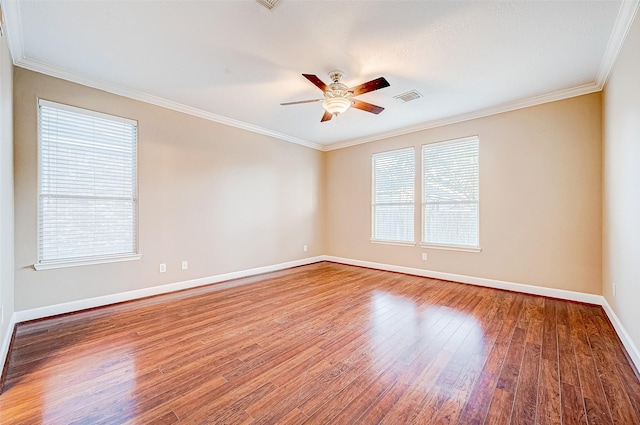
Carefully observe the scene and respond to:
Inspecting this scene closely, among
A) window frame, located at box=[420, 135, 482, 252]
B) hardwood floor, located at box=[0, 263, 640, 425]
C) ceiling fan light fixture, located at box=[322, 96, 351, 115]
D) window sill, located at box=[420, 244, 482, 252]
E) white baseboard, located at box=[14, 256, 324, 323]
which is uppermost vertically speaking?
ceiling fan light fixture, located at box=[322, 96, 351, 115]

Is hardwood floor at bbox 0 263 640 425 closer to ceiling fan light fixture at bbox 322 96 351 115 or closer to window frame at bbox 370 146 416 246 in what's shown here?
window frame at bbox 370 146 416 246

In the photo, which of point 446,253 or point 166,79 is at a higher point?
point 166,79

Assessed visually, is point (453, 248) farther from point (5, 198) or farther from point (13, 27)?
point (13, 27)

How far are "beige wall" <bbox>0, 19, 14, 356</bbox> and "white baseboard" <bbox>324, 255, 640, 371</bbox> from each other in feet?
15.9

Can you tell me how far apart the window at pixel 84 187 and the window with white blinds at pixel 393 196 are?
416cm

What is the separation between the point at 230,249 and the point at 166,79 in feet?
8.64

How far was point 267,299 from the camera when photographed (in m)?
3.60

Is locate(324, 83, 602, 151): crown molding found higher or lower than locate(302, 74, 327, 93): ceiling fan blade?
higher

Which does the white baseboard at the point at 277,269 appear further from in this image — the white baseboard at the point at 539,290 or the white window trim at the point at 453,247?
the white window trim at the point at 453,247

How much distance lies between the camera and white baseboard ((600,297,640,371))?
202 centimetres

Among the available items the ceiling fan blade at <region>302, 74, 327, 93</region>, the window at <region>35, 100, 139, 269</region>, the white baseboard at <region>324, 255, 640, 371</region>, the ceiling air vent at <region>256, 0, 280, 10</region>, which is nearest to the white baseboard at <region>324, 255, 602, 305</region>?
the white baseboard at <region>324, 255, 640, 371</region>

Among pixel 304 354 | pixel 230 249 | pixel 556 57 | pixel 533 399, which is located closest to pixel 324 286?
pixel 230 249

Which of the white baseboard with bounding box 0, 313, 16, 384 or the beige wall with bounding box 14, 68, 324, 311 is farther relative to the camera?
the beige wall with bounding box 14, 68, 324, 311

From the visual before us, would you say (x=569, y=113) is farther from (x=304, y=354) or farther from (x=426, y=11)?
(x=304, y=354)
